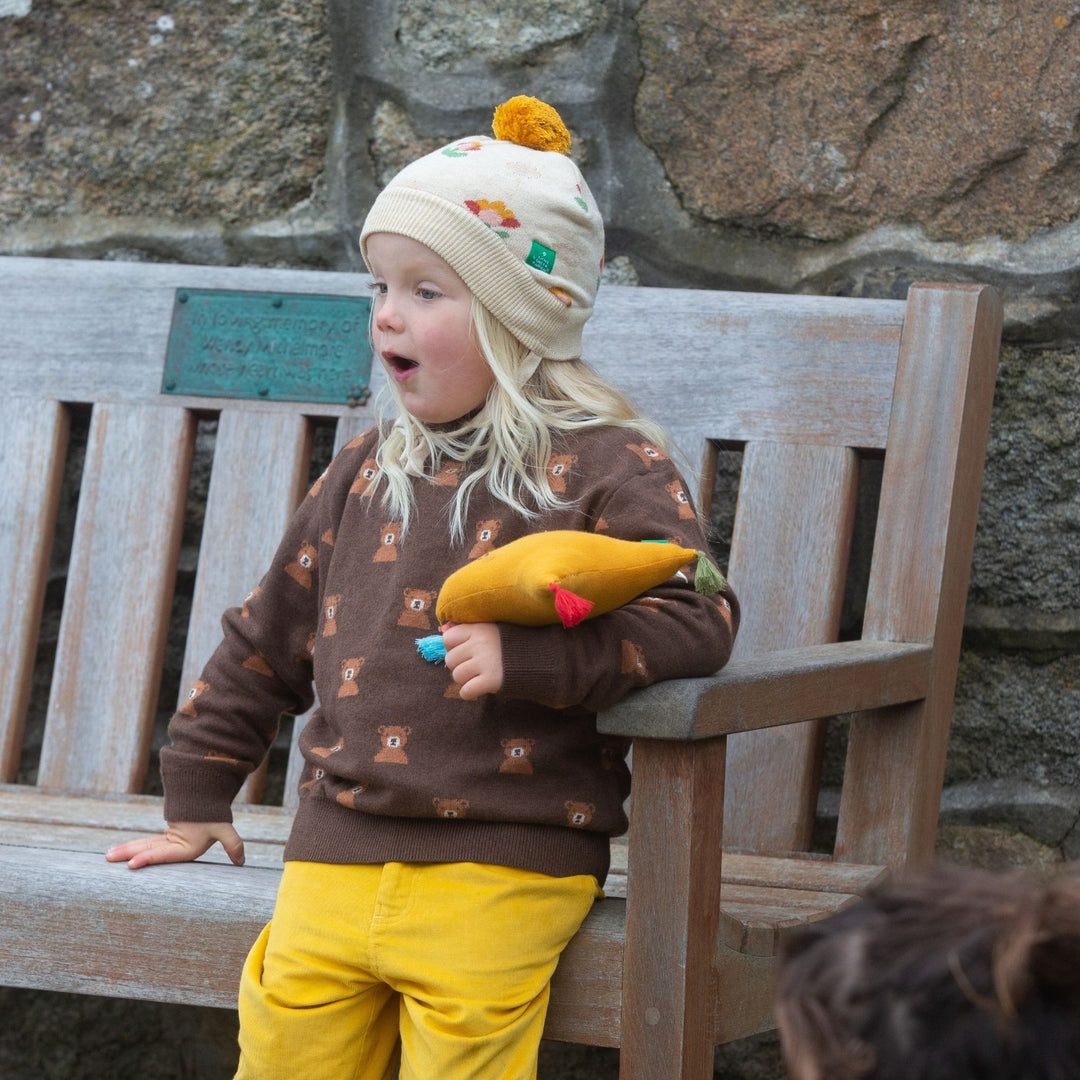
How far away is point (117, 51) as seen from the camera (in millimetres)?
1827

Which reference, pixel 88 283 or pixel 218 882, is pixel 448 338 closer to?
pixel 218 882

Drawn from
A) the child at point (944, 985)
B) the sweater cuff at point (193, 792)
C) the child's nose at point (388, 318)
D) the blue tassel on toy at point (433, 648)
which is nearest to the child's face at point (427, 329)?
the child's nose at point (388, 318)

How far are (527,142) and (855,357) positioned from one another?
42cm

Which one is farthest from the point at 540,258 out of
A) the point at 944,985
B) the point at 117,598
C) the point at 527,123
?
the point at 944,985

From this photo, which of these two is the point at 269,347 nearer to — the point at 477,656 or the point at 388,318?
the point at 388,318

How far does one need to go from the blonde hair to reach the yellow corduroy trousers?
0.28m

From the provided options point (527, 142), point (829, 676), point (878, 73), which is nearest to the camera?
point (829, 676)

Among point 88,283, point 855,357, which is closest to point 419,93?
point 88,283

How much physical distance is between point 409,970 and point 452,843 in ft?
0.32

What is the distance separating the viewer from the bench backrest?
4.71ft

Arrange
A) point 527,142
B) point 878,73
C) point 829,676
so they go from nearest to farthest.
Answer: point 829,676 < point 527,142 < point 878,73

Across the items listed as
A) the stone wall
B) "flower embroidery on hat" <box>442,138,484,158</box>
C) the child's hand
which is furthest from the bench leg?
the stone wall

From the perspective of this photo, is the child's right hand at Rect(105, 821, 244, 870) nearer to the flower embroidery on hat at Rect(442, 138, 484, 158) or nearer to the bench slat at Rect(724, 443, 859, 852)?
the bench slat at Rect(724, 443, 859, 852)

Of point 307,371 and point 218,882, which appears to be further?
point 307,371
